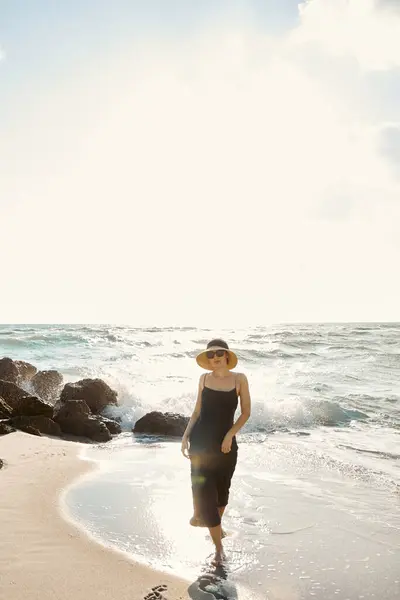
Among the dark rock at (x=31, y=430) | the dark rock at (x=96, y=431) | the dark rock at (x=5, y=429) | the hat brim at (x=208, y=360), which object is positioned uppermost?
the hat brim at (x=208, y=360)

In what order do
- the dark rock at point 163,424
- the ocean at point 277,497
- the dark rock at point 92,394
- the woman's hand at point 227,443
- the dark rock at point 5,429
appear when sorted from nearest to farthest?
the ocean at point 277,497, the woman's hand at point 227,443, the dark rock at point 5,429, the dark rock at point 163,424, the dark rock at point 92,394


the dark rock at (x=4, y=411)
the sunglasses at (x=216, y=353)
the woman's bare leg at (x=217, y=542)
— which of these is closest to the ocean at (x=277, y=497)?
the woman's bare leg at (x=217, y=542)

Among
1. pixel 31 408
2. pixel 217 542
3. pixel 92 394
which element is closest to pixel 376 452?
pixel 217 542

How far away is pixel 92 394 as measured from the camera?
46.2 ft

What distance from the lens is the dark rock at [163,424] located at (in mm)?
10711

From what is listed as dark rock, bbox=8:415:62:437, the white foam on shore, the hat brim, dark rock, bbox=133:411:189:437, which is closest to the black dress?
the hat brim

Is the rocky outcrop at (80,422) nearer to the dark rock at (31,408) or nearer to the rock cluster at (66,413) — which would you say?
the rock cluster at (66,413)

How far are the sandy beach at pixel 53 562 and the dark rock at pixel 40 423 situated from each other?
3869 millimetres

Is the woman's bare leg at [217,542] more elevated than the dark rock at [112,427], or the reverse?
the woman's bare leg at [217,542]

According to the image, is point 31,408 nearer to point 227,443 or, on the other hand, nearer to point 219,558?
point 219,558

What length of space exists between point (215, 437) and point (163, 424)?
656 cm

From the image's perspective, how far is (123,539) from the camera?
4867 mm

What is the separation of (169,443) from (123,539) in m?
5.05

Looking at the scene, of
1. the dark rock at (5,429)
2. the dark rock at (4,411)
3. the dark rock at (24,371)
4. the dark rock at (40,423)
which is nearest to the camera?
the dark rock at (5,429)
